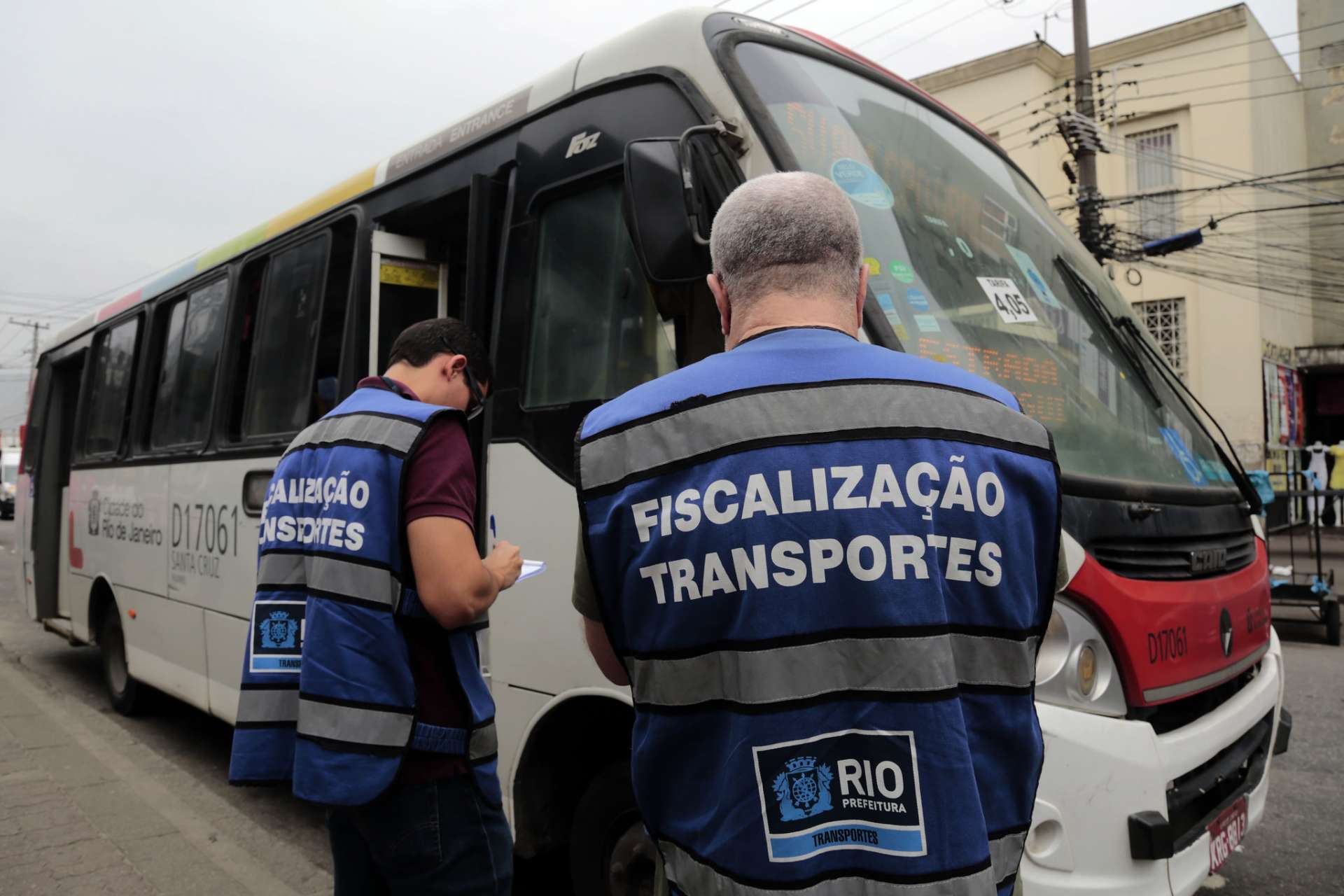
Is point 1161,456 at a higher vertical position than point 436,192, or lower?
lower

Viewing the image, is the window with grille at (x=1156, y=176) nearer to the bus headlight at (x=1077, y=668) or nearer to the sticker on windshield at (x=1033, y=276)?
the sticker on windshield at (x=1033, y=276)

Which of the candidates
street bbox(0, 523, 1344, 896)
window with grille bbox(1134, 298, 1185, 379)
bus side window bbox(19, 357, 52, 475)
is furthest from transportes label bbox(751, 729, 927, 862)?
window with grille bbox(1134, 298, 1185, 379)

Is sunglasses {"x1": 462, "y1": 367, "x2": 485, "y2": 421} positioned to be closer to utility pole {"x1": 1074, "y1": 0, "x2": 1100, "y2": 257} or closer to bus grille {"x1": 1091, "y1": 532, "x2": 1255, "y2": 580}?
bus grille {"x1": 1091, "y1": 532, "x2": 1255, "y2": 580}

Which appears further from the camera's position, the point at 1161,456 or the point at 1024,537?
the point at 1161,456

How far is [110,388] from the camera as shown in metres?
7.15

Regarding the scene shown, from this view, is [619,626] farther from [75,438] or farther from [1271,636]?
[75,438]

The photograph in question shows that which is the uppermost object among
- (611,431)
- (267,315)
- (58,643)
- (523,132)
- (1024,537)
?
(523,132)

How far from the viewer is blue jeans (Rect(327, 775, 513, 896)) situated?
2.06 metres

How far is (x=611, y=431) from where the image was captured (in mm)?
1395

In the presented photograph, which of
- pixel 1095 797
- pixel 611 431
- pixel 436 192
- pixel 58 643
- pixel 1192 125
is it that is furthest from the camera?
pixel 1192 125

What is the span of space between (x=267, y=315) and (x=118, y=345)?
277 cm

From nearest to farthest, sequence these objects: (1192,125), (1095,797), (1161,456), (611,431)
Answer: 1. (611,431)
2. (1095,797)
3. (1161,456)
4. (1192,125)

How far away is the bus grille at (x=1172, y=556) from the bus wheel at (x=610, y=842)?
A: 1442 millimetres

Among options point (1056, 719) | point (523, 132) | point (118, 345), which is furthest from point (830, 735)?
point (118, 345)
